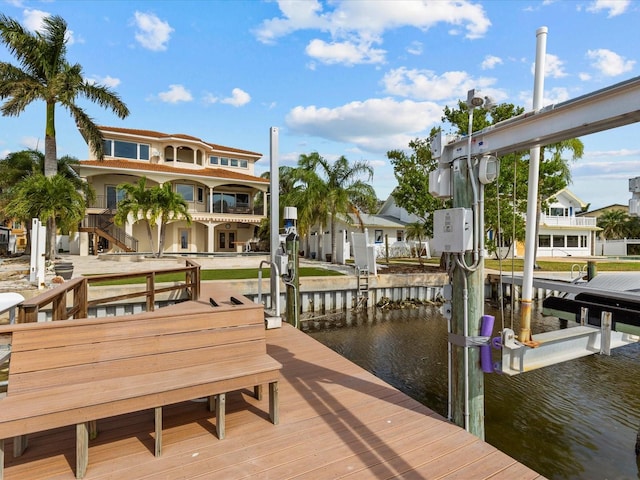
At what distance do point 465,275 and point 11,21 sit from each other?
894 inches

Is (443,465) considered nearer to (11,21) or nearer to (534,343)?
(534,343)

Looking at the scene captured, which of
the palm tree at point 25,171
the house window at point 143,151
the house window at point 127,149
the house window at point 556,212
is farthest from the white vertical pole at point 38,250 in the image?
the house window at point 556,212

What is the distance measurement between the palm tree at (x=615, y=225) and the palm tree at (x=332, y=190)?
126ft

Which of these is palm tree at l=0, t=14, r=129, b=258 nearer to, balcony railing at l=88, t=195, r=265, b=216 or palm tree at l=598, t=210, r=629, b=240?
balcony railing at l=88, t=195, r=265, b=216

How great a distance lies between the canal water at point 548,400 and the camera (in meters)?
4.80


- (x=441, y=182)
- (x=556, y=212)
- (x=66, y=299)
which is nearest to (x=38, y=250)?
(x=66, y=299)

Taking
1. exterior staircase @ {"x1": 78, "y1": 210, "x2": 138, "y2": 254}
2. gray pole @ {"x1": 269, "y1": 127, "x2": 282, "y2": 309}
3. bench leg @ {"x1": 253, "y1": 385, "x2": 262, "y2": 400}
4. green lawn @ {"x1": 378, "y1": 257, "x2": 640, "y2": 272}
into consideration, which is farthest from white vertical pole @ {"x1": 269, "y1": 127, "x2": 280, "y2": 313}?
exterior staircase @ {"x1": 78, "y1": 210, "x2": 138, "y2": 254}

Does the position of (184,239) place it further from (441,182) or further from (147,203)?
(441,182)

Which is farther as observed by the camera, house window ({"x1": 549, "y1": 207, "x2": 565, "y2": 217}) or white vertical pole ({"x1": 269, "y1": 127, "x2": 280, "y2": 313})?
house window ({"x1": 549, "y1": 207, "x2": 565, "y2": 217})

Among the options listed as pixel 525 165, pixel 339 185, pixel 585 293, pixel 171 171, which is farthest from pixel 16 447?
pixel 171 171

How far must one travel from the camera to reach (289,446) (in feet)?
10.2

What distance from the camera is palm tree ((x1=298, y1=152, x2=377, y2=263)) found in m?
21.2

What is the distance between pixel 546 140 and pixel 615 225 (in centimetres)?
5264

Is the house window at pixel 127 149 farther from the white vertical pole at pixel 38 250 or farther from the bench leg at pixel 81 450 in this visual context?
the bench leg at pixel 81 450
